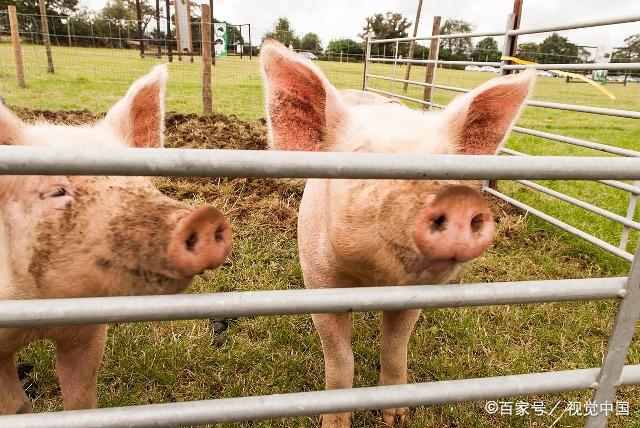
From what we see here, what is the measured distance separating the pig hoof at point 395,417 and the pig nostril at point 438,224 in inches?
63.7

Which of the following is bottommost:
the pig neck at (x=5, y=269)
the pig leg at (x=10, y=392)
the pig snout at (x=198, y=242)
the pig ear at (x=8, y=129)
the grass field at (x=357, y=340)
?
the grass field at (x=357, y=340)

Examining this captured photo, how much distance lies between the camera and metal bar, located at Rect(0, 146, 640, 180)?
1.05 metres

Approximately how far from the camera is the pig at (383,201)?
1375 mm

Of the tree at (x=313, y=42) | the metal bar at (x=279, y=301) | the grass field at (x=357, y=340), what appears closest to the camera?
the metal bar at (x=279, y=301)

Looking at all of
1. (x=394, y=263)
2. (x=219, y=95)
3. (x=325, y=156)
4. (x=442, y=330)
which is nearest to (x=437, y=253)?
(x=394, y=263)

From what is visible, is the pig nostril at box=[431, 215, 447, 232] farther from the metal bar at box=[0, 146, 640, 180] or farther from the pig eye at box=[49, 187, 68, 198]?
the pig eye at box=[49, 187, 68, 198]

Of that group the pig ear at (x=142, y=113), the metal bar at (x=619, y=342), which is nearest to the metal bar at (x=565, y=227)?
the metal bar at (x=619, y=342)

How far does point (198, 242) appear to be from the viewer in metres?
1.33

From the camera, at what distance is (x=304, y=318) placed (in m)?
3.40

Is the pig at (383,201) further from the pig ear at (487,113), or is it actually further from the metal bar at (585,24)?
the metal bar at (585,24)

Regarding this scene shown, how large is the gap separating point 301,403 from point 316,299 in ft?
1.12

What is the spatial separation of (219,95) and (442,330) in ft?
37.1

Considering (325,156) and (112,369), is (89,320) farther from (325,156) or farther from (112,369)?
(112,369)

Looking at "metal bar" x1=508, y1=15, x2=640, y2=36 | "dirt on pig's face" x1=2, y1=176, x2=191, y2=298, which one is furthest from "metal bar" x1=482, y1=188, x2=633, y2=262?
"dirt on pig's face" x1=2, y1=176, x2=191, y2=298
